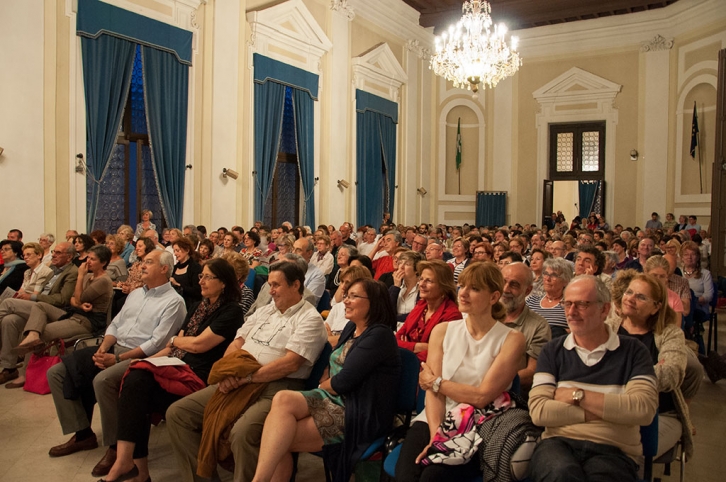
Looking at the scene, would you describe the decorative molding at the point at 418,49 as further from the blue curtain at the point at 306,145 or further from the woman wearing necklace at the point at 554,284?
the woman wearing necklace at the point at 554,284

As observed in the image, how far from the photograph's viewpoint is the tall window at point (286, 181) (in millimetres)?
11734

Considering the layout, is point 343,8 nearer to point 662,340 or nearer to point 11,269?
point 11,269

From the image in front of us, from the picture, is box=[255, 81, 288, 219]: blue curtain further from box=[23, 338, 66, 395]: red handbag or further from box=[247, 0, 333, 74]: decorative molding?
box=[23, 338, 66, 395]: red handbag

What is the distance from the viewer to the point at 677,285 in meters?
4.96

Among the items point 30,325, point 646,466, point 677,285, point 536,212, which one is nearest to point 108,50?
point 30,325

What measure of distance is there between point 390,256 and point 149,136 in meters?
4.44

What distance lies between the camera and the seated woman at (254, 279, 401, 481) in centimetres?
268

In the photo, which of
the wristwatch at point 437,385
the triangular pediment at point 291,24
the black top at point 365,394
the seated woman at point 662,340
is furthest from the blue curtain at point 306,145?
the wristwatch at point 437,385

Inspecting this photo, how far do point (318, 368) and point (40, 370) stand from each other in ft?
8.90

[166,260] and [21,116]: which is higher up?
[21,116]

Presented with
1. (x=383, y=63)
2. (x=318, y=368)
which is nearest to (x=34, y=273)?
(x=318, y=368)

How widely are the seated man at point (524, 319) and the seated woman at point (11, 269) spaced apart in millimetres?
4787

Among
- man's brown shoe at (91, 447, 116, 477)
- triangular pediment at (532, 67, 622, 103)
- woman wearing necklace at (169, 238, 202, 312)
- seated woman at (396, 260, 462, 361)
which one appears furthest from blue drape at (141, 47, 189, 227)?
triangular pediment at (532, 67, 622, 103)

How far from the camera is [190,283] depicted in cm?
521
